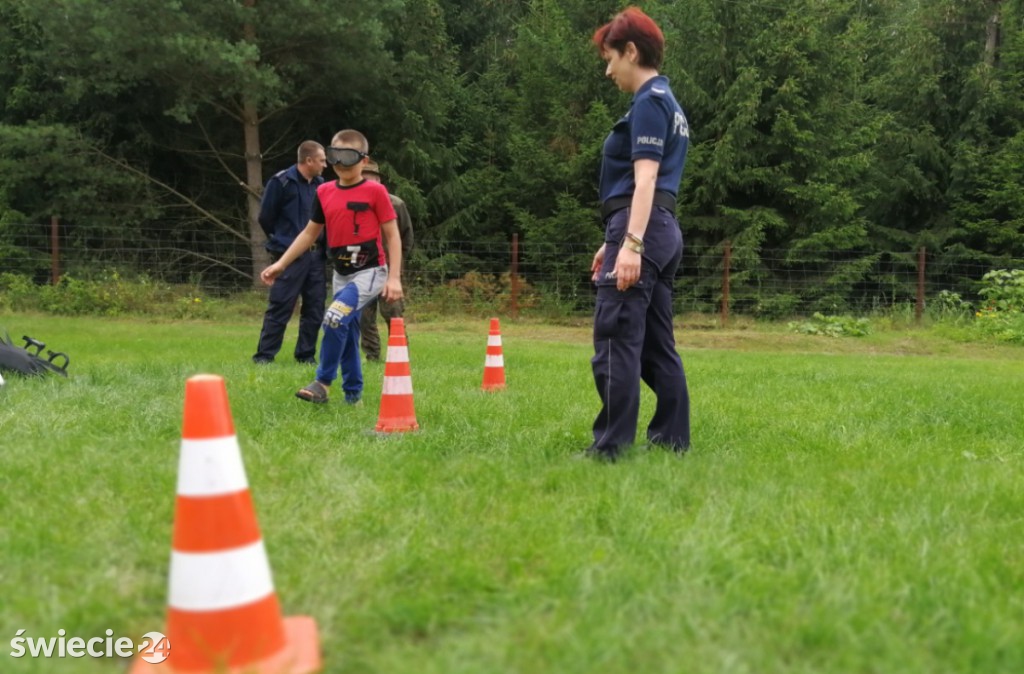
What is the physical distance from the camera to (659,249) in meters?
3.48

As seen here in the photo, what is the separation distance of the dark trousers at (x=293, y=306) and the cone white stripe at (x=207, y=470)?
18.1 feet

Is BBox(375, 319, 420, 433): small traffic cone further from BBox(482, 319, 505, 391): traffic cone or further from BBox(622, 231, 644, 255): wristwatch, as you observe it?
BBox(482, 319, 505, 391): traffic cone

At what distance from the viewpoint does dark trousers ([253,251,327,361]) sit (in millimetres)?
7336

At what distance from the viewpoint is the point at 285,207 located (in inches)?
291

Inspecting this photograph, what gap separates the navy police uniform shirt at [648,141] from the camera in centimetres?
335

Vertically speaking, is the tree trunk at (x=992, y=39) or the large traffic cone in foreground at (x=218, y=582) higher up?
the tree trunk at (x=992, y=39)

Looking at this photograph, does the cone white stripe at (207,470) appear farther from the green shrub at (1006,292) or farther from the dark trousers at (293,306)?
the green shrub at (1006,292)

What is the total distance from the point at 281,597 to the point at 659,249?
7.15 ft

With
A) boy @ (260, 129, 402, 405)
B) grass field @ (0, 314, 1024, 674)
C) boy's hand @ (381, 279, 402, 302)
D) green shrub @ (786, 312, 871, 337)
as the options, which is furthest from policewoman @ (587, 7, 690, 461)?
green shrub @ (786, 312, 871, 337)

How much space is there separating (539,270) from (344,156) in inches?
606

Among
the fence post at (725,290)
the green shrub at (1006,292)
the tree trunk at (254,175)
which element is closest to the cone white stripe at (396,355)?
the fence post at (725,290)

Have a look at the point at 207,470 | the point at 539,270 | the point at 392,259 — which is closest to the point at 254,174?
the point at 539,270

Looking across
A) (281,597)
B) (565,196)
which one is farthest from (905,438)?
(565,196)

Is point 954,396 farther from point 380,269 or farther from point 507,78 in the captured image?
point 507,78
